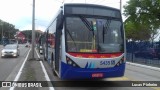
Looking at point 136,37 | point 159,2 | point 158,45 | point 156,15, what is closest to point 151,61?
point 158,45

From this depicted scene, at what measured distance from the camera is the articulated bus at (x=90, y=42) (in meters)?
11.3

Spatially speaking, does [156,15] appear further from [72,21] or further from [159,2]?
[72,21]

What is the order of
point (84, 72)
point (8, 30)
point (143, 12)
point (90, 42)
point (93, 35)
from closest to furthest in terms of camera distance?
point (84, 72), point (90, 42), point (93, 35), point (143, 12), point (8, 30)

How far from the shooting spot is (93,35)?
11.6 meters

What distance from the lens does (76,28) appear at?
11.6 meters

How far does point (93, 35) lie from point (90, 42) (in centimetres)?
31

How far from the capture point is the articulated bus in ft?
37.2

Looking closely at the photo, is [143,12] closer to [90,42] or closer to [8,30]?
[90,42]

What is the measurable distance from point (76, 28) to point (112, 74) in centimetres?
213

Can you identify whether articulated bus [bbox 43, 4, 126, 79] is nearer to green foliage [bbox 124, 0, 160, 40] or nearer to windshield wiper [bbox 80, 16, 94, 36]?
windshield wiper [bbox 80, 16, 94, 36]

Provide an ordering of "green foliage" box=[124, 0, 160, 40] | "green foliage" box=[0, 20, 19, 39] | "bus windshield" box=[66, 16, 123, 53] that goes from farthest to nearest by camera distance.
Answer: "green foliage" box=[0, 20, 19, 39]
"green foliage" box=[124, 0, 160, 40]
"bus windshield" box=[66, 16, 123, 53]

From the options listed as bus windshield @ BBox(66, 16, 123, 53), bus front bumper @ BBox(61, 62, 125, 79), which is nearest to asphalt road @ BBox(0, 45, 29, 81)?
bus front bumper @ BBox(61, 62, 125, 79)

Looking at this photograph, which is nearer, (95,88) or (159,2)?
(95,88)

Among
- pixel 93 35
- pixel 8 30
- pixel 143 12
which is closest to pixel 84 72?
pixel 93 35
